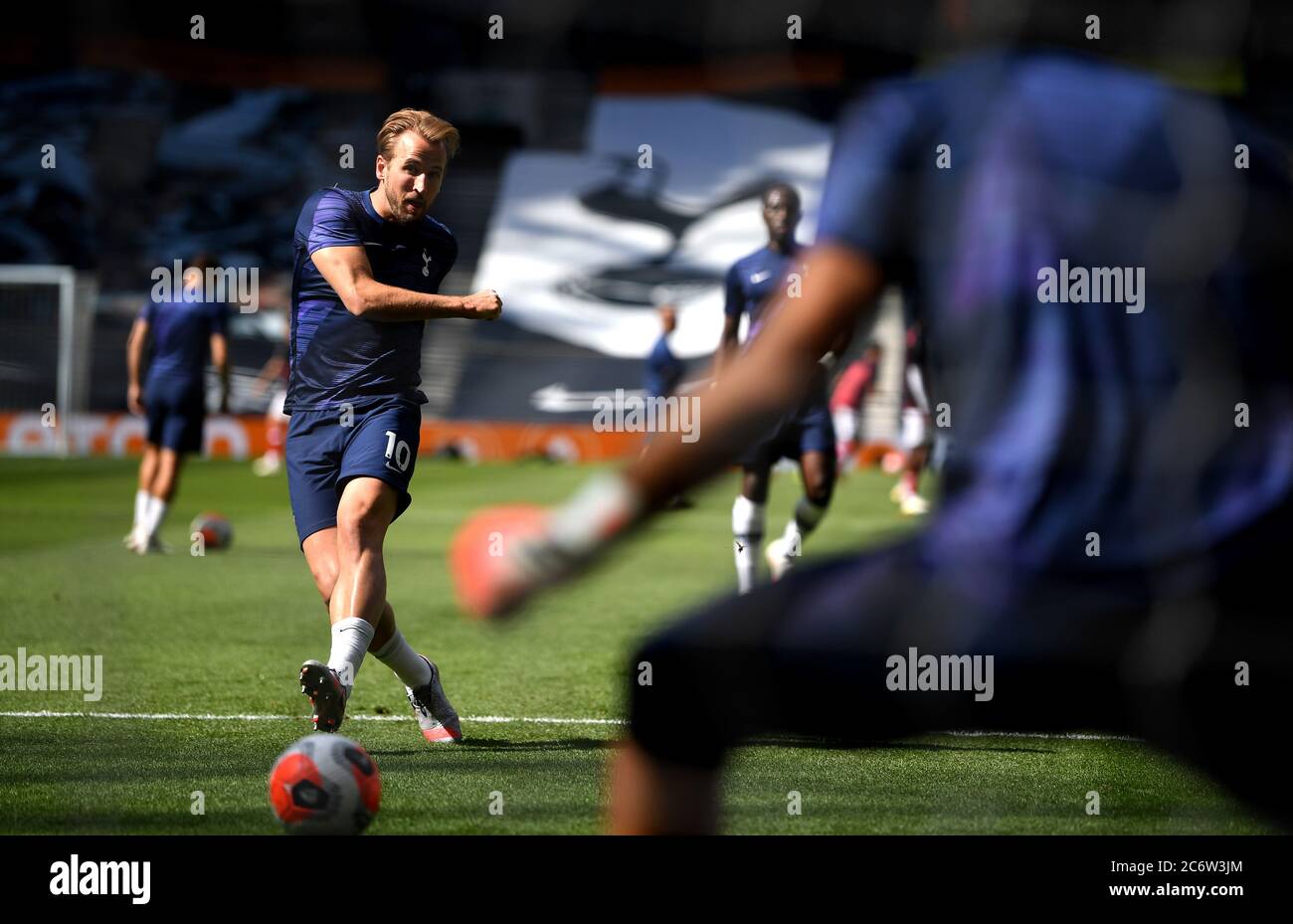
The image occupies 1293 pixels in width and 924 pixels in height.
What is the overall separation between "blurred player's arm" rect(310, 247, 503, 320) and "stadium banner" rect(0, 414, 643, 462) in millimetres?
21877

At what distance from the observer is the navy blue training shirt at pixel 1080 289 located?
5.94 feet

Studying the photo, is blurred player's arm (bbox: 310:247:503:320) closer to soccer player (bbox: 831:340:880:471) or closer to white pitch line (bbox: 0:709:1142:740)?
white pitch line (bbox: 0:709:1142:740)

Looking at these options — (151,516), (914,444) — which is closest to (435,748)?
(151,516)

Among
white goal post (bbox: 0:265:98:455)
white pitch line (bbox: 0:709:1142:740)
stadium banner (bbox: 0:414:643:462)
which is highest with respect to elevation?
white goal post (bbox: 0:265:98:455)

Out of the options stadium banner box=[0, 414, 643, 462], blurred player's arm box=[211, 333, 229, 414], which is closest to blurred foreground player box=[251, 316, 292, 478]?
stadium banner box=[0, 414, 643, 462]

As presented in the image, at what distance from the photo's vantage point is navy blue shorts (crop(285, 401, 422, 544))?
5.06m

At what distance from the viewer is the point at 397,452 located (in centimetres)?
508

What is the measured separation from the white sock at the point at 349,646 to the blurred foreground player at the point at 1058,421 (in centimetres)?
304

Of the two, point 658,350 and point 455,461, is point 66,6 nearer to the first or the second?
point 455,461

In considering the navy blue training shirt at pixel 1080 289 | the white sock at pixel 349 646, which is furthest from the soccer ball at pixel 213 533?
the navy blue training shirt at pixel 1080 289

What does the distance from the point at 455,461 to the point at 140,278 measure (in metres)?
8.95

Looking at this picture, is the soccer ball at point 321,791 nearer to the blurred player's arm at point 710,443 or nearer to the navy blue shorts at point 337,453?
the navy blue shorts at point 337,453
